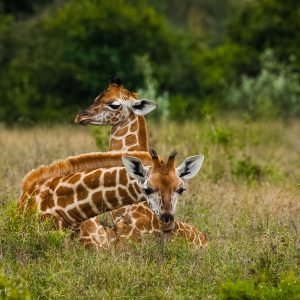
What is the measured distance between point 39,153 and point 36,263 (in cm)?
669

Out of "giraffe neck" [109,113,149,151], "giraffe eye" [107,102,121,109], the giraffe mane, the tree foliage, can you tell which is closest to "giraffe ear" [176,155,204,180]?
the giraffe mane

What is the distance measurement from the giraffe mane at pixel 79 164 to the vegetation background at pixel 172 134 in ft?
1.46

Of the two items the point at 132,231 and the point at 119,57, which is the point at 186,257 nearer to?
the point at 132,231

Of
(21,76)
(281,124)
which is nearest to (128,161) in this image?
(281,124)

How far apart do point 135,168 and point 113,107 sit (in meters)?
2.83

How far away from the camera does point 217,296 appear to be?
28.0 feet

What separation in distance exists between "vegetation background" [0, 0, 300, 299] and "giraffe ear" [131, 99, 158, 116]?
133 cm

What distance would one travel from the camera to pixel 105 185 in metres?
10.1

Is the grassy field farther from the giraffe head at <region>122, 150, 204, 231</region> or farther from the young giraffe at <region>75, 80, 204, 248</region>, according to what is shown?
the giraffe head at <region>122, 150, 204, 231</region>

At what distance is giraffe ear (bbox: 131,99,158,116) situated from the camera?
39.9 feet

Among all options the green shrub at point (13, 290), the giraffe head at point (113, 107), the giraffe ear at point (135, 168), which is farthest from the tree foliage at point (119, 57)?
the green shrub at point (13, 290)

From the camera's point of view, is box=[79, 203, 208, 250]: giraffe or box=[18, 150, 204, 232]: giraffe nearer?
box=[18, 150, 204, 232]: giraffe

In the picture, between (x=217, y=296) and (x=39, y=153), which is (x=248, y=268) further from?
(x=39, y=153)

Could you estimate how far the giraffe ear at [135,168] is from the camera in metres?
9.75
